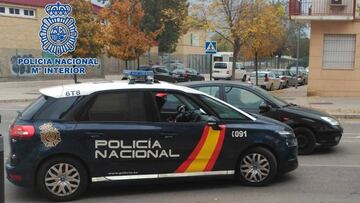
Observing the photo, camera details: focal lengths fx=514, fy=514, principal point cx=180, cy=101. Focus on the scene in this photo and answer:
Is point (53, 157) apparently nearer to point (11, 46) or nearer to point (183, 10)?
point (183, 10)

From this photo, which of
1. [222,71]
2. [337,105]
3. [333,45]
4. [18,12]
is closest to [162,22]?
[222,71]

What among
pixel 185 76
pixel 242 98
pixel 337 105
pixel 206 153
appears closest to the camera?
pixel 206 153

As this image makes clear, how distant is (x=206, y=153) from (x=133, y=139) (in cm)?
102

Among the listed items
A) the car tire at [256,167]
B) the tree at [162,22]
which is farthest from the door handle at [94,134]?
the tree at [162,22]

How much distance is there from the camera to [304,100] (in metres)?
22.5

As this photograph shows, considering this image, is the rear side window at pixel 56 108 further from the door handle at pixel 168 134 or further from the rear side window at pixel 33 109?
the door handle at pixel 168 134

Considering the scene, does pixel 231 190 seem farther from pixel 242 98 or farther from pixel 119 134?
pixel 242 98

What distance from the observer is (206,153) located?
694 cm

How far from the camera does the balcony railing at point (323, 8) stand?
23.8 m

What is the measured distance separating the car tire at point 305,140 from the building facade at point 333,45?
49.6ft

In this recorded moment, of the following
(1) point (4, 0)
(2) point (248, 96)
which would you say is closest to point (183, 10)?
(1) point (4, 0)

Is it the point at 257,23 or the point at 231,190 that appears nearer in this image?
the point at 231,190

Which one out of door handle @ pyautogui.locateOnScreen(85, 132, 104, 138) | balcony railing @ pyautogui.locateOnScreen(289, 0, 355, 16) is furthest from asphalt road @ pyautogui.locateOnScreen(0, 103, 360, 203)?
balcony railing @ pyautogui.locateOnScreen(289, 0, 355, 16)

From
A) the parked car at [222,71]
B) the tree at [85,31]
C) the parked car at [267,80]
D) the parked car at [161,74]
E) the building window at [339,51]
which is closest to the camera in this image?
the building window at [339,51]
